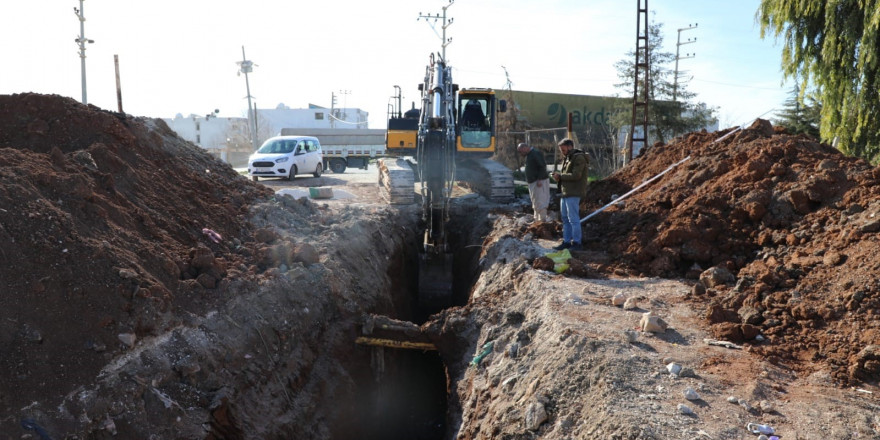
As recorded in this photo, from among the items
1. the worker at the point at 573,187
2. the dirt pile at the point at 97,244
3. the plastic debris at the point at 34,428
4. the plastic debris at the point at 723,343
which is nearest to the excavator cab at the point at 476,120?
the worker at the point at 573,187

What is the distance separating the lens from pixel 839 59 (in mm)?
13484

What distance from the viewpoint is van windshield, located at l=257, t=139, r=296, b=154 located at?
891 inches

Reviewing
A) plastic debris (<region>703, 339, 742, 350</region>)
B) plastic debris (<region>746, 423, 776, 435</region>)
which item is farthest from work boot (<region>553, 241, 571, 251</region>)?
plastic debris (<region>746, 423, 776, 435</region>)

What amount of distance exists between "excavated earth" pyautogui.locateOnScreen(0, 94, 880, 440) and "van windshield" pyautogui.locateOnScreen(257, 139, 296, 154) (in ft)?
35.8

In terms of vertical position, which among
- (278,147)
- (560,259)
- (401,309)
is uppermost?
(278,147)

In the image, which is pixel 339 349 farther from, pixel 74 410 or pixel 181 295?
pixel 74 410

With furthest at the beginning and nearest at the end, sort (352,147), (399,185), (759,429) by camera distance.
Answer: (352,147)
(399,185)
(759,429)

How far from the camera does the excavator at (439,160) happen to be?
11.5 m

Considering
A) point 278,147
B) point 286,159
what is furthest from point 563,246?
point 278,147

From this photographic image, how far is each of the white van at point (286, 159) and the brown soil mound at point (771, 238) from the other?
12.5 metres

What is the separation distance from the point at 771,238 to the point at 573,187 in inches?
112

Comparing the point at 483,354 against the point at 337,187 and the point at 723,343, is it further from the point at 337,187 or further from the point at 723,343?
the point at 337,187

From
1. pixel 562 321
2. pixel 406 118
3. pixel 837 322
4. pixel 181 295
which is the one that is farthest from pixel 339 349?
pixel 406 118

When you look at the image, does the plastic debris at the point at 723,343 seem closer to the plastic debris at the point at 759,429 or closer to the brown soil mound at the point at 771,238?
the brown soil mound at the point at 771,238
